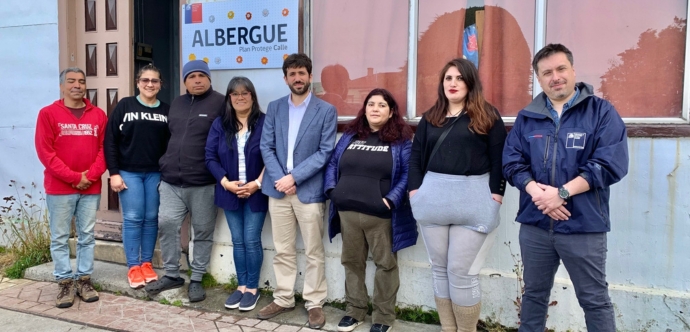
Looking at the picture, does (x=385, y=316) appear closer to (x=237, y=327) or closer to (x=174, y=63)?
(x=237, y=327)

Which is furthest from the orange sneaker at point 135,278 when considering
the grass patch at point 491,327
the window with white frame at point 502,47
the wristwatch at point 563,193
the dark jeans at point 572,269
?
the wristwatch at point 563,193

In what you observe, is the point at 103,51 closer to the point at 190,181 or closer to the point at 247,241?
the point at 190,181

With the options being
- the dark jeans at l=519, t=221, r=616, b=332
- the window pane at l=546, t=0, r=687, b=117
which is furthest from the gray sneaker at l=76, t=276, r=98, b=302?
the window pane at l=546, t=0, r=687, b=117

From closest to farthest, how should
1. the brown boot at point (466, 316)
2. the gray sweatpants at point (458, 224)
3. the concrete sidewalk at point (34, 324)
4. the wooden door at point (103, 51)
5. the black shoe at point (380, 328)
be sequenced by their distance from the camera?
the gray sweatpants at point (458, 224), the brown boot at point (466, 316), the black shoe at point (380, 328), the concrete sidewalk at point (34, 324), the wooden door at point (103, 51)

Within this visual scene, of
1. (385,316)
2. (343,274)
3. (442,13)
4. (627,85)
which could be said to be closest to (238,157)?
(343,274)

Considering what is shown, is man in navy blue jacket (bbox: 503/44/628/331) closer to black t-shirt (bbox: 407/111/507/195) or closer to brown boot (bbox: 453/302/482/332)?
black t-shirt (bbox: 407/111/507/195)

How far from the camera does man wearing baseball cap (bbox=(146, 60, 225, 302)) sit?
14.0ft

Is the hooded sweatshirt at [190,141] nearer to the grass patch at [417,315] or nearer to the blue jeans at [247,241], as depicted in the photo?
the blue jeans at [247,241]

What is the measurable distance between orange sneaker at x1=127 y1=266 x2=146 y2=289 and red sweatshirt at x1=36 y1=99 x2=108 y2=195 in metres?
0.76

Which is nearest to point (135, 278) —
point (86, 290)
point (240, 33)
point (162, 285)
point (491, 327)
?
point (162, 285)

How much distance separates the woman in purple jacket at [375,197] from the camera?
11.7 ft

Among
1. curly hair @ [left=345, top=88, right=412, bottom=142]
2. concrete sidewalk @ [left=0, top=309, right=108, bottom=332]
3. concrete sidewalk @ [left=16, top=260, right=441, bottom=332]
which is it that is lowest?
concrete sidewalk @ [left=0, top=309, right=108, bottom=332]

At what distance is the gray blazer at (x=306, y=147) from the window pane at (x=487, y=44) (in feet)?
2.69

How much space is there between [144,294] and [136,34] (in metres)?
3.27
